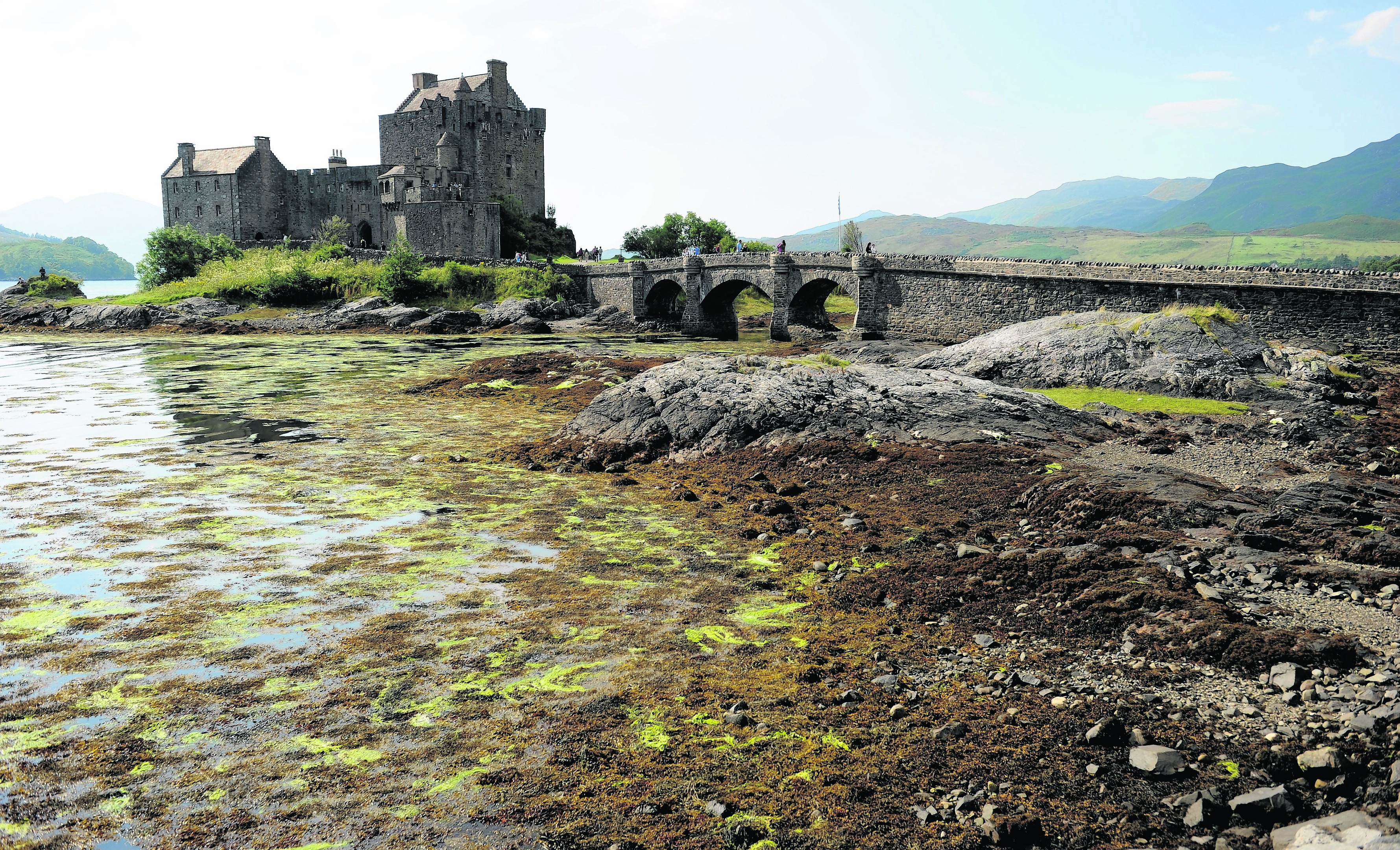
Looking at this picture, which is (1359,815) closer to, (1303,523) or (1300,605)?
(1300,605)

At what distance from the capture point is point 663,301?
78.6 meters

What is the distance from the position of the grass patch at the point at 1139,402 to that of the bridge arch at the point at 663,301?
45.1 metres

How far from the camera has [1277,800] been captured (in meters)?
8.14

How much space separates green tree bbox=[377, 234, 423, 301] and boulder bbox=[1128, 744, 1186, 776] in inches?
2997

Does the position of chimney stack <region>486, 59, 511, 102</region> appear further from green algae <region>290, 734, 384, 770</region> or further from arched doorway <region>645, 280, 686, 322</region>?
green algae <region>290, 734, 384, 770</region>

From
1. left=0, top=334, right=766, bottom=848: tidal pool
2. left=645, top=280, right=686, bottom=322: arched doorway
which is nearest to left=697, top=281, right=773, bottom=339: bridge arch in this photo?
left=645, top=280, right=686, bottom=322: arched doorway

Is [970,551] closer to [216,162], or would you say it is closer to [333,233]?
[333,233]

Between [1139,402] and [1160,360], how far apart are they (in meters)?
3.91

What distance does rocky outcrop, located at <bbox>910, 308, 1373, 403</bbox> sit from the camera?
3219 cm

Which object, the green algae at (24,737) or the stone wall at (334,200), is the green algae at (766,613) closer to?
the green algae at (24,737)

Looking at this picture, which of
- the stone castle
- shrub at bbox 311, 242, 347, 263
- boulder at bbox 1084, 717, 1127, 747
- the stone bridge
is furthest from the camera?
the stone castle

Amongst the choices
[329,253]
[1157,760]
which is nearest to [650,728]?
[1157,760]

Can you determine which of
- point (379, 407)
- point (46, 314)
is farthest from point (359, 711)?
point (46, 314)

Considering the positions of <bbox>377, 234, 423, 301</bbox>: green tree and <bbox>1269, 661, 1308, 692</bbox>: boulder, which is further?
<bbox>377, 234, 423, 301</bbox>: green tree
